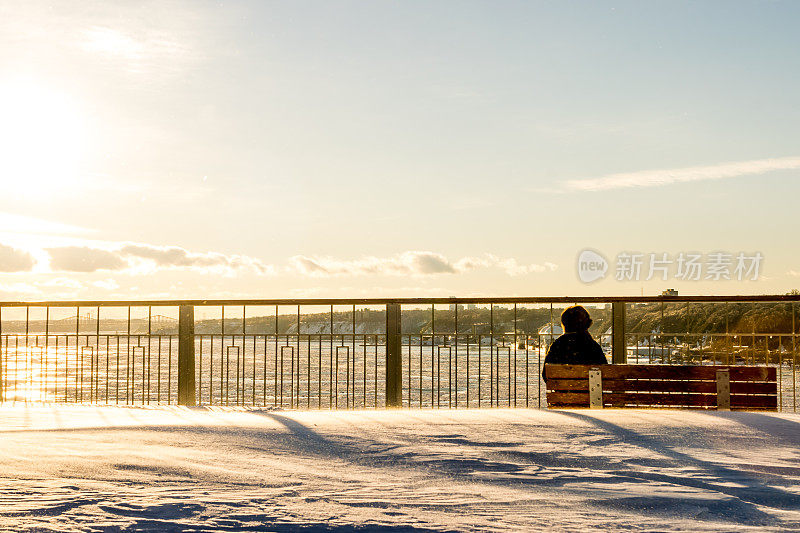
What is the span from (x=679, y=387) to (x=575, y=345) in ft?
3.62

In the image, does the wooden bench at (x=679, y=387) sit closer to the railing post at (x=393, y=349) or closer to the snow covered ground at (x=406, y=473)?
the snow covered ground at (x=406, y=473)

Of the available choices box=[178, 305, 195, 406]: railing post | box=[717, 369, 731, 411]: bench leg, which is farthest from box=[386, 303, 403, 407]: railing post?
box=[717, 369, 731, 411]: bench leg

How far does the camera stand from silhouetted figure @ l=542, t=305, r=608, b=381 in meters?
8.12

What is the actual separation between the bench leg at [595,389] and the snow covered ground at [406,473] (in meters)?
0.61

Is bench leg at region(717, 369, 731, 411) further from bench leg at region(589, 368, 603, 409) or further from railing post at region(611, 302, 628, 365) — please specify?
railing post at region(611, 302, 628, 365)

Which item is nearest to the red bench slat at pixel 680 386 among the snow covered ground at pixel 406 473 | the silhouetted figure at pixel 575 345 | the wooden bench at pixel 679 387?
the wooden bench at pixel 679 387

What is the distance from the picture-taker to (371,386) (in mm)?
22562

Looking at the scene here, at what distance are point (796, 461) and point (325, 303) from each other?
5804 mm

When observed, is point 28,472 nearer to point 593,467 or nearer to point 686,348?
point 593,467

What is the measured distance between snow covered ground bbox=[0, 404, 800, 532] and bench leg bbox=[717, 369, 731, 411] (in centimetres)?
49

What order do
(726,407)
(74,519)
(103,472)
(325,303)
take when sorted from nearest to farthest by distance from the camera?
(74,519) < (103,472) < (726,407) < (325,303)

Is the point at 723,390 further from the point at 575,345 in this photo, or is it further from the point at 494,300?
the point at 494,300

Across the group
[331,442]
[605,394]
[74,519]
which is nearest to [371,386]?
[605,394]

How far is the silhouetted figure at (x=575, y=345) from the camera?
812cm
